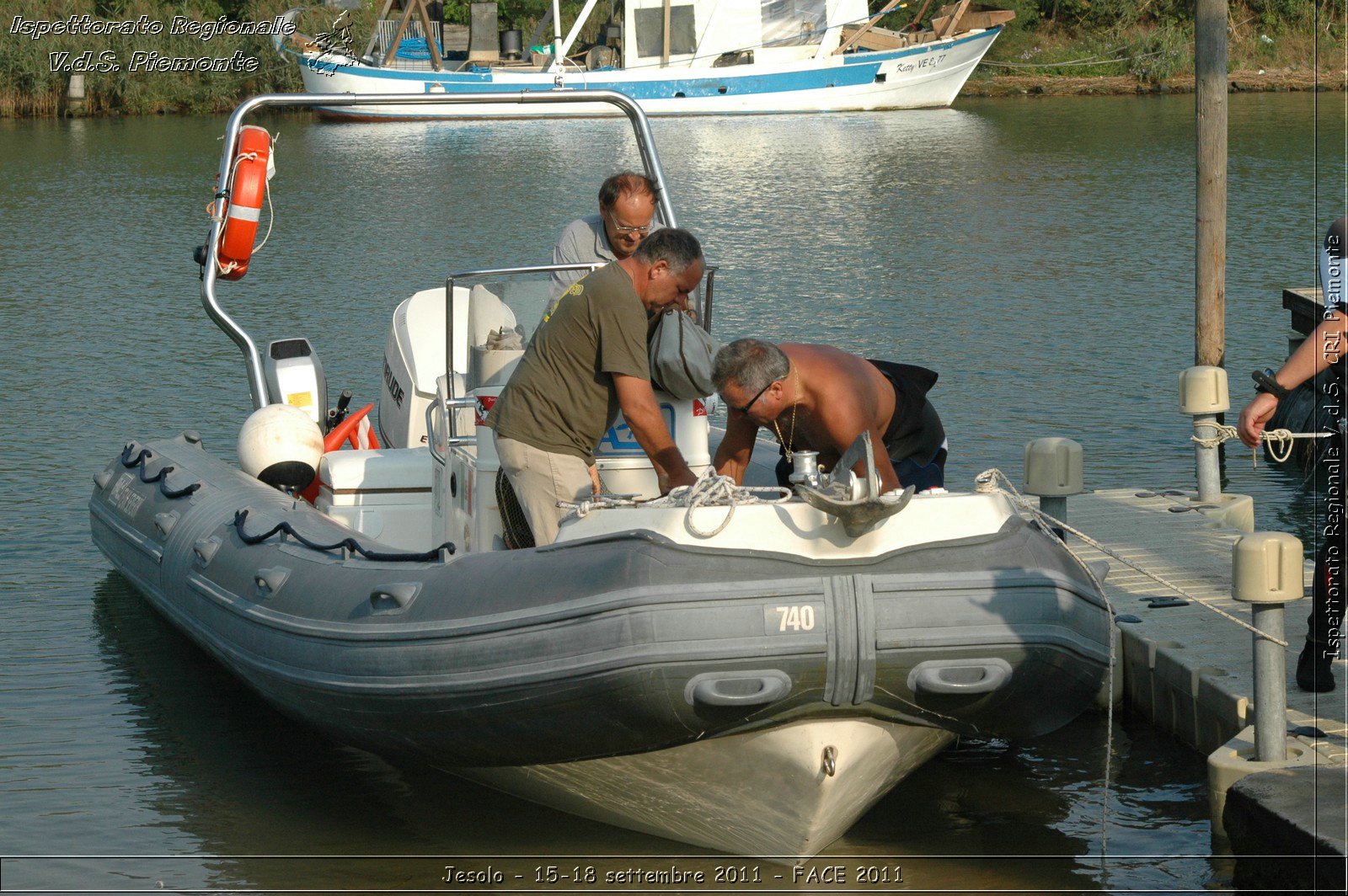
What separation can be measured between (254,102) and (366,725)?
2.97 metres

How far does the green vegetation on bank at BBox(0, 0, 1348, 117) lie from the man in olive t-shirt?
2856cm

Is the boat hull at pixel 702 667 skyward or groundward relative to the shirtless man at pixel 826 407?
groundward

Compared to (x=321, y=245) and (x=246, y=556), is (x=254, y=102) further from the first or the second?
(x=321, y=245)

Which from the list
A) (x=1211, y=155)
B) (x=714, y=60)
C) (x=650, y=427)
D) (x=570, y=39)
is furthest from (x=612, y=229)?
(x=714, y=60)

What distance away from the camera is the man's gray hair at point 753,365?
4406mm

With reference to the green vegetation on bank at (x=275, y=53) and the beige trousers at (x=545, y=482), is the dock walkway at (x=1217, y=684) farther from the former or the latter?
the green vegetation on bank at (x=275, y=53)

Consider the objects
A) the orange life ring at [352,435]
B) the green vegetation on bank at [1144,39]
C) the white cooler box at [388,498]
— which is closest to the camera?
the white cooler box at [388,498]

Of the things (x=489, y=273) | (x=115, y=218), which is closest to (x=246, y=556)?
(x=489, y=273)

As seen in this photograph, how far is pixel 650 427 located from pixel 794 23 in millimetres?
33640

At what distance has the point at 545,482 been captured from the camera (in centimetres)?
470

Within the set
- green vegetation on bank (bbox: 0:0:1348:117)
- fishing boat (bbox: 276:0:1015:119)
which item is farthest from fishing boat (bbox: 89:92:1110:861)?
fishing boat (bbox: 276:0:1015:119)

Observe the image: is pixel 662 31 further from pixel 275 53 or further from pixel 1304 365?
pixel 1304 365

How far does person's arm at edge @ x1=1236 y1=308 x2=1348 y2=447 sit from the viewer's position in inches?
168

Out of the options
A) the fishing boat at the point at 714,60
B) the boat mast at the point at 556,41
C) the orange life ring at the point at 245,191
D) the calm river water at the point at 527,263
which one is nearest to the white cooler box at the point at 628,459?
the calm river water at the point at 527,263
